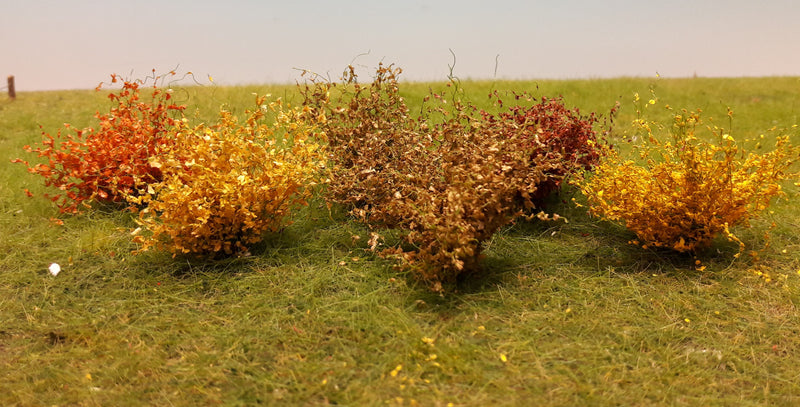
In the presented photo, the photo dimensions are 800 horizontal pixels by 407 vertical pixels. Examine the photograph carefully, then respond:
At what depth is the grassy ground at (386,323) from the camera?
4160 mm

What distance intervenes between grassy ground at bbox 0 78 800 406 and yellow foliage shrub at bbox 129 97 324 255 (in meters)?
0.28

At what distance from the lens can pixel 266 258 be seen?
615 cm

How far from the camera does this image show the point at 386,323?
4852 millimetres

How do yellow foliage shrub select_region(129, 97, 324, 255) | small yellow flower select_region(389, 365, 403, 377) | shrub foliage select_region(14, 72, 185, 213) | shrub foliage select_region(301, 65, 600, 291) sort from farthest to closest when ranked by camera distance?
1. shrub foliage select_region(14, 72, 185, 213)
2. yellow foliage shrub select_region(129, 97, 324, 255)
3. shrub foliage select_region(301, 65, 600, 291)
4. small yellow flower select_region(389, 365, 403, 377)

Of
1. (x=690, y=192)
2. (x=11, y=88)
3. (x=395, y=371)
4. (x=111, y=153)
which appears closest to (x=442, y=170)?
(x=690, y=192)

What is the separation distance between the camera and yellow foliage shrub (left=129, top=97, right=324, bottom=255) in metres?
5.71

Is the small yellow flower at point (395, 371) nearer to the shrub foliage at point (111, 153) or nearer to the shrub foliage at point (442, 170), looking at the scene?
the shrub foliage at point (442, 170)

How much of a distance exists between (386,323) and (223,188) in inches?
78.2

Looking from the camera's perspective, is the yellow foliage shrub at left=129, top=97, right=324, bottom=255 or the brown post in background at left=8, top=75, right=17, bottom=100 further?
the brown post in background at left=8, top=75, right=17, bottom=100

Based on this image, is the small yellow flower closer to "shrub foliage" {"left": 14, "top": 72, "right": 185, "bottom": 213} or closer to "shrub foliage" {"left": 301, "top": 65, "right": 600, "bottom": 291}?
"shrub foliage" {"left": 301, "top": 65, "right": 600, "bottom": 291}

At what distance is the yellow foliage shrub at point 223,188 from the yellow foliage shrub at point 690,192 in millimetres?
2966

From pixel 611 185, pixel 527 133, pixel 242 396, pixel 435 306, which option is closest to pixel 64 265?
pixel 242 396

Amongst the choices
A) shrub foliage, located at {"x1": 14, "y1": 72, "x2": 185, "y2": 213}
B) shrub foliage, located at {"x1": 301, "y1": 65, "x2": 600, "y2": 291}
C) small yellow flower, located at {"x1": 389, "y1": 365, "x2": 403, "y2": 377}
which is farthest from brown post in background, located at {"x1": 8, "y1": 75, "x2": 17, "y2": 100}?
small yellow flower, located at {"x1": 389, "y1": 365, "x2": 403, "y2": 377}

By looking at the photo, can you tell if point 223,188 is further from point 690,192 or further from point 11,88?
point 11,88
